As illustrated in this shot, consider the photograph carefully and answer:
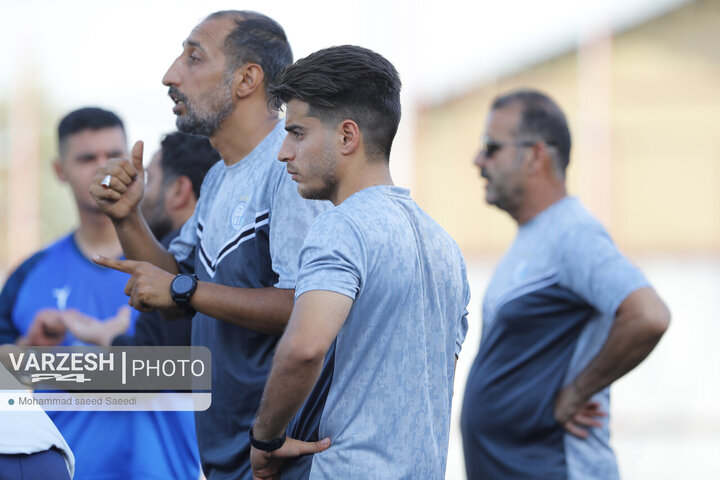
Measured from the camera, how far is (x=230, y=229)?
2779 mm

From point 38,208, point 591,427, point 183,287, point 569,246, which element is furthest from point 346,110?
point 38,208

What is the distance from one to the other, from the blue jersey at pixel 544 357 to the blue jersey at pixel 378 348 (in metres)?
1.36

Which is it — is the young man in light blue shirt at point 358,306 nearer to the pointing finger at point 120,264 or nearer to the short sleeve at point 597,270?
the pointing finger at point 120,264

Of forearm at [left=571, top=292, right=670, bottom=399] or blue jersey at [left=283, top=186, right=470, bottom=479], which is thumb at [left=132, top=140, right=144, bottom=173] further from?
forearm at [left=571, top=292, right=670, bottom=399]

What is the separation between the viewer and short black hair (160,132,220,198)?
3.93 metres

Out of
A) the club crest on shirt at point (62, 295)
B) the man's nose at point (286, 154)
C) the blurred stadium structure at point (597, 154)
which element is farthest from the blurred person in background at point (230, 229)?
the blurred stadium structure at point (597, 154)

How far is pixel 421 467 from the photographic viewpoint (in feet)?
7.43

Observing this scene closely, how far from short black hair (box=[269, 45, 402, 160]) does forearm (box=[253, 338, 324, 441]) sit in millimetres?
555

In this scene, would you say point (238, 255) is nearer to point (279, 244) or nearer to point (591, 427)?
point (279, 244)

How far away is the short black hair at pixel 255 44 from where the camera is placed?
9.61 feet

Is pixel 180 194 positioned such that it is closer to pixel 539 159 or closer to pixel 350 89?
pixel 539 159

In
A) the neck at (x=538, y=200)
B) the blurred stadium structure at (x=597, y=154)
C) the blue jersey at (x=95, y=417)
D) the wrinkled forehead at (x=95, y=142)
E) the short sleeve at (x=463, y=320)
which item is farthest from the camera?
the blurred stadium structure at (x=597, y=154)

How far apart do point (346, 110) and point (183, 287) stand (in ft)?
2.14

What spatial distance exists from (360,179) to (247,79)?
0.75 metres
